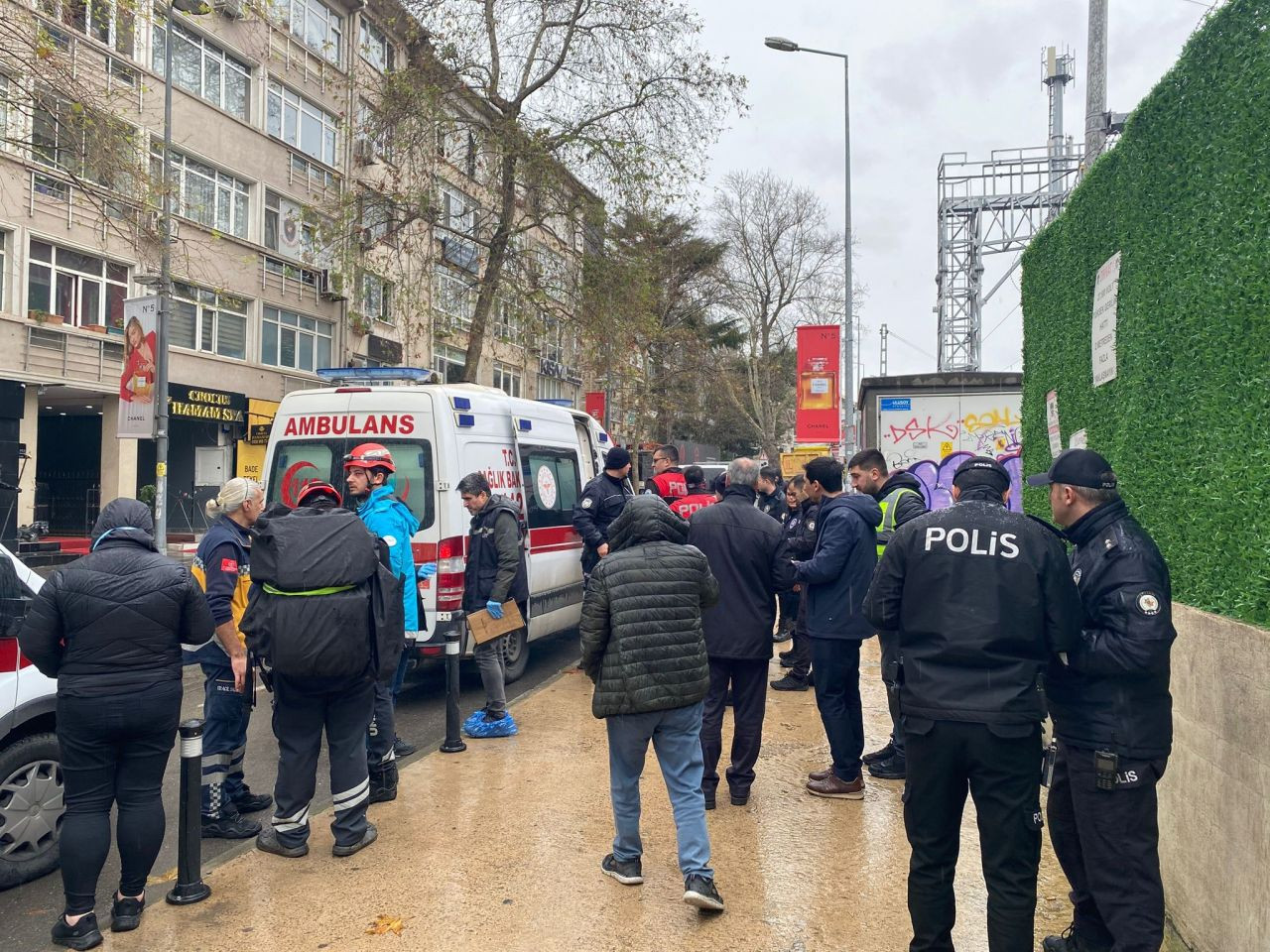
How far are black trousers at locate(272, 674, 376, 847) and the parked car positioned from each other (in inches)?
38.4

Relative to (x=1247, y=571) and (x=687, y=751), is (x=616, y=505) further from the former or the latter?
(x=1247, y=571)

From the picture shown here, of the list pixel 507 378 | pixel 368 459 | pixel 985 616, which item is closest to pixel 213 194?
pixel 507 378

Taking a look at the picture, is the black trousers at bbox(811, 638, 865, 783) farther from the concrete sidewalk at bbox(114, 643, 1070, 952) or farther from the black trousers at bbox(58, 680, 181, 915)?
the black trousers at bbox(58, 680, 181, 915)

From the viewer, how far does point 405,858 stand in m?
4.43

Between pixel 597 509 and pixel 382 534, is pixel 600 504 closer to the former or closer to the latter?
pixel 597 509

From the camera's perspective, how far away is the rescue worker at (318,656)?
422cm

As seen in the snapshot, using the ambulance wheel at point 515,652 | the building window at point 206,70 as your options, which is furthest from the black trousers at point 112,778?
the building window at point 206,70

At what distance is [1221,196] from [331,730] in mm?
4450

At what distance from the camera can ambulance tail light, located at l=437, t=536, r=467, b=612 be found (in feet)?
23.0

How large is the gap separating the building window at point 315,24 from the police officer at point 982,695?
26.9m

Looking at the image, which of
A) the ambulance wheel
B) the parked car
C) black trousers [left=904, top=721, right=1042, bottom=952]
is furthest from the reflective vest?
the parked car

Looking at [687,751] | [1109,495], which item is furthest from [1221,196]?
[687,751]

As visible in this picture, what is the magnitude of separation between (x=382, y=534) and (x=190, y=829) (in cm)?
198

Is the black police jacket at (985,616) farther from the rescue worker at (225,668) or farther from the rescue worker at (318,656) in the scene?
the rescue worker at (225,668)
